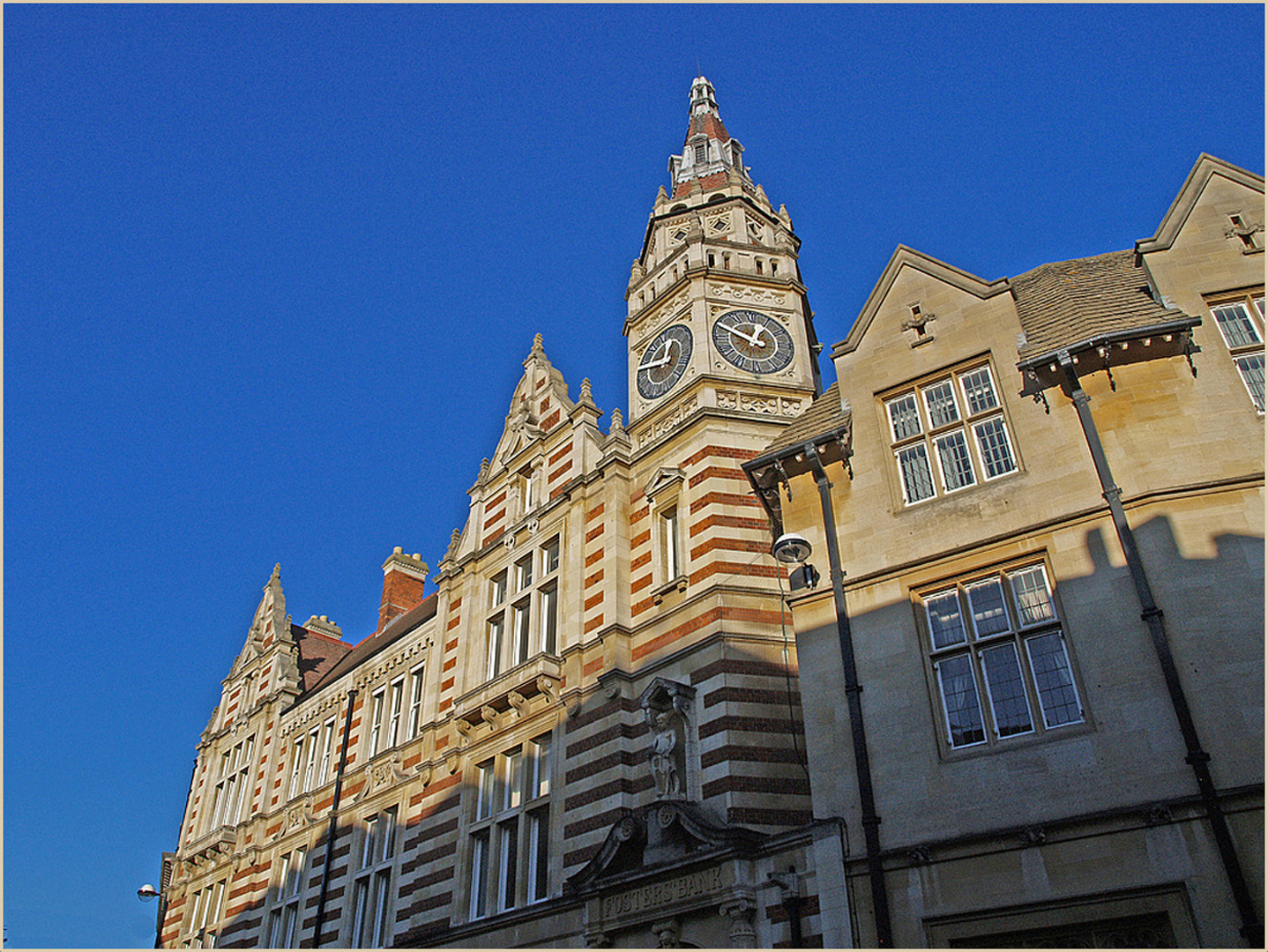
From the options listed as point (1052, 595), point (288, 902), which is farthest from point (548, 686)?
point (288, 902)

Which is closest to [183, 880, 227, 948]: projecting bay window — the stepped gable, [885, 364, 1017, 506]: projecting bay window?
the stepped gable

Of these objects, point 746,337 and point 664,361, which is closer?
point 746,337

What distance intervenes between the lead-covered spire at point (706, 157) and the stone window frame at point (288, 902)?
23.6 m

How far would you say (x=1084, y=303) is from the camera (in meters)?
15.5

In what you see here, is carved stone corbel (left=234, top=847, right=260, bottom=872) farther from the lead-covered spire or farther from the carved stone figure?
the lead-covered spire

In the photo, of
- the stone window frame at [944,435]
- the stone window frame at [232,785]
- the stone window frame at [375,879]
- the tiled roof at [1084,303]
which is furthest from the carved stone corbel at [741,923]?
the stone window frame at [232,785]

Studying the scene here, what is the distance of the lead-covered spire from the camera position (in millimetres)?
31172

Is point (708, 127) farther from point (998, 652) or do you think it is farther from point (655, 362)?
point (998, 652)

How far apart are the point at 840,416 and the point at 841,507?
160cm

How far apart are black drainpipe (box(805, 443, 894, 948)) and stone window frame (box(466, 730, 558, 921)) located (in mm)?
9059

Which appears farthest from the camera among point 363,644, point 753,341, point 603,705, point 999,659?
point 363,644

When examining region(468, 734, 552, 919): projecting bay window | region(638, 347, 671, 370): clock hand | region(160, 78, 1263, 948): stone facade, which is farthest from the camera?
region(638, 347, 671, 370): clock hand

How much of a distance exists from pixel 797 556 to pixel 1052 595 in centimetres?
371

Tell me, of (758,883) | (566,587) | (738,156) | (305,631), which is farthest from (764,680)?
(305,631)
